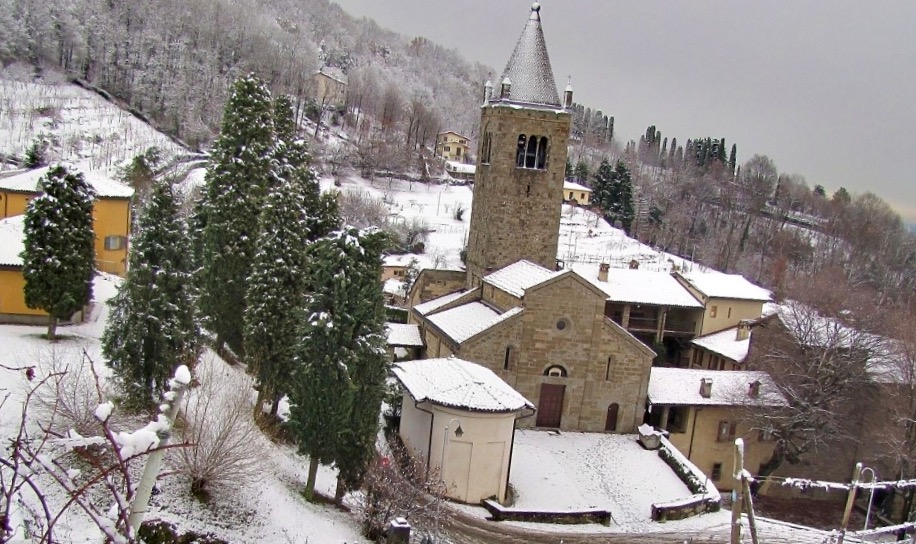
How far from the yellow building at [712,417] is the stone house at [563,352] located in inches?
75.4

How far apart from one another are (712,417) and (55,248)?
26856 millimetres

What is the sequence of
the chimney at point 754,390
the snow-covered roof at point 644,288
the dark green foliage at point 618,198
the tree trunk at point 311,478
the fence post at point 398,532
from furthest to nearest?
the dark green foliage at point 618,198
the snow-covered roof at point 644,288
the chimney at point 754,390
the tree trunk at point 311,478
the fence post at point 398,532

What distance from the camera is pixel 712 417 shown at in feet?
99.7

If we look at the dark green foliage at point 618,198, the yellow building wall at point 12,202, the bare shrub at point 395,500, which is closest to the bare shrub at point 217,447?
the bare shrub at point 395,500

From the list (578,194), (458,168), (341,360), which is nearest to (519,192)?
(341,360)

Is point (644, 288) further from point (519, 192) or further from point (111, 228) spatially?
point (111, 228)

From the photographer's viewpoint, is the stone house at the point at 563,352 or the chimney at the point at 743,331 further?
the chimney at the point at 743,331

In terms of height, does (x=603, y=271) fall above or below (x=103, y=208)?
below

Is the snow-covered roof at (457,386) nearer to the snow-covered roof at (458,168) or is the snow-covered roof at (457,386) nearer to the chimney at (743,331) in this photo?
the chimney at (743,331)

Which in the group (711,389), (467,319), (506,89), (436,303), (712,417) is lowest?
(712,417)

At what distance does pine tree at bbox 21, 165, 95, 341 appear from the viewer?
849 inches

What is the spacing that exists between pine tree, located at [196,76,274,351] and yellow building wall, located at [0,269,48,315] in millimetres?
5974

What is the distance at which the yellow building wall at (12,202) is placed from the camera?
Answer: 30.6 m

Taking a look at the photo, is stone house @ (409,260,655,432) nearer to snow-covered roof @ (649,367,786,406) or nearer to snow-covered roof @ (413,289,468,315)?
snow-covered roof @ (649,367,786,406)
